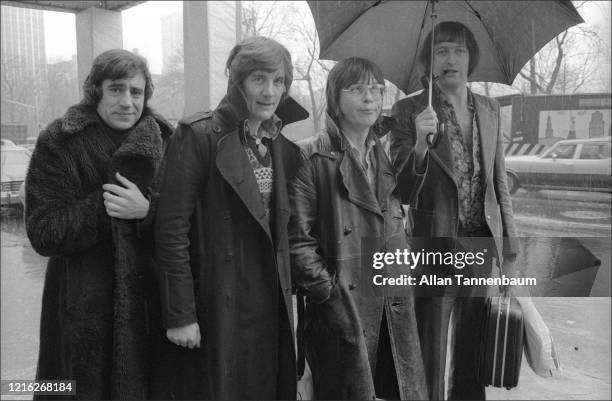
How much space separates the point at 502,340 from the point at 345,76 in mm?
1304

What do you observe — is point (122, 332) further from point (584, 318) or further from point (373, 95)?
point (584, 318)

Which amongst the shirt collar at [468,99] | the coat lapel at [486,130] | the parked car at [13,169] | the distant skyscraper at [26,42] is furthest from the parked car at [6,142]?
the coat lapel at [486,130]

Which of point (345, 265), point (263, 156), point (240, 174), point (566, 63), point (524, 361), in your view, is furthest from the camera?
point (524, 361)

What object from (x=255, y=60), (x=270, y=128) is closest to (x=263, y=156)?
(x=270, y=128)

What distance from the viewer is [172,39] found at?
2.48 meters

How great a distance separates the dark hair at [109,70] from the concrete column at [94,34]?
221 mm

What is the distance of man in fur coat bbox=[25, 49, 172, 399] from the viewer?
2.04 metres

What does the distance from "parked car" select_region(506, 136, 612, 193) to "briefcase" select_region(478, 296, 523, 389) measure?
51 cm

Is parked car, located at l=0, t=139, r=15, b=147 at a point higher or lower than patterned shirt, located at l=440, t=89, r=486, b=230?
higher

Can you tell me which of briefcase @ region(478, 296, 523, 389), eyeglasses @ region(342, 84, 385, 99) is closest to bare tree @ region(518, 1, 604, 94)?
eyeglasses @ region(342, 84, 385, 99)

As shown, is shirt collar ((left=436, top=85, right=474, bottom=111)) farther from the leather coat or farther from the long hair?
the long hair

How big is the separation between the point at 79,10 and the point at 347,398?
81.0 inches

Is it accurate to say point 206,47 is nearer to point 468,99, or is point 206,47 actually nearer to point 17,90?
point 17,90

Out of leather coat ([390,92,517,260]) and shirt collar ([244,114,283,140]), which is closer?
shirt collar ([244,114,283,140])
